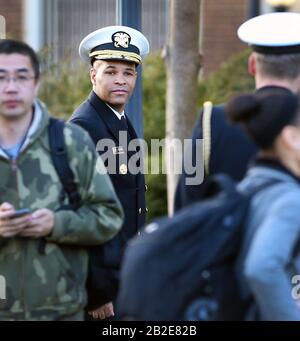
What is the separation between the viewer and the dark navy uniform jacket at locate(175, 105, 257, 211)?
491 cm

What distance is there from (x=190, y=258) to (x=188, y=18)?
4.69 meters

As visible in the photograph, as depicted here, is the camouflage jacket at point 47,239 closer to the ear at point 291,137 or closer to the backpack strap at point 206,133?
the backpack strap at point 206,133

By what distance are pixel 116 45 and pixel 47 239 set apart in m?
2.14

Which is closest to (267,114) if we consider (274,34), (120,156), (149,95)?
(274,34)

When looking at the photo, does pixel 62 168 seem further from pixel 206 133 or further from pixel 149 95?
pixel 149 95

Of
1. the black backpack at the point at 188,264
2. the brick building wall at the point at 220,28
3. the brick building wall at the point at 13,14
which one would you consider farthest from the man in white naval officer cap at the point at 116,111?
the brick building wall at the point at 13,14

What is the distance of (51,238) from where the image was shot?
4707 millimetres

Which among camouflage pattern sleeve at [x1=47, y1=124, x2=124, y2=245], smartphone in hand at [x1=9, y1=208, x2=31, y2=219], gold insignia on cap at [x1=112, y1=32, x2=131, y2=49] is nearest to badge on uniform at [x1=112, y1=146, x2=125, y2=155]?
gold insignia on cap at [x1=112, y1=32, x2=131, y2=49]

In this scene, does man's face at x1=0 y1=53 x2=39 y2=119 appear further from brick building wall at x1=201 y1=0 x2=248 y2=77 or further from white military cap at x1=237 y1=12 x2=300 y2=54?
brick building wall at x1=201 y1=0 x2=248 y2=77

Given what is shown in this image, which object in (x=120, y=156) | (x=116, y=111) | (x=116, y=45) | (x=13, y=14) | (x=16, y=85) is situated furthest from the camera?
(x=13, y=14)

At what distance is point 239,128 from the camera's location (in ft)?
16.3

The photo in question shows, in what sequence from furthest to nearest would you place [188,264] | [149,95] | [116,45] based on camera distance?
[149,95] → [116,45] → [188,264]

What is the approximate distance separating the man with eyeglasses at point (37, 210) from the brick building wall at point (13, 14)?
12.2 m
